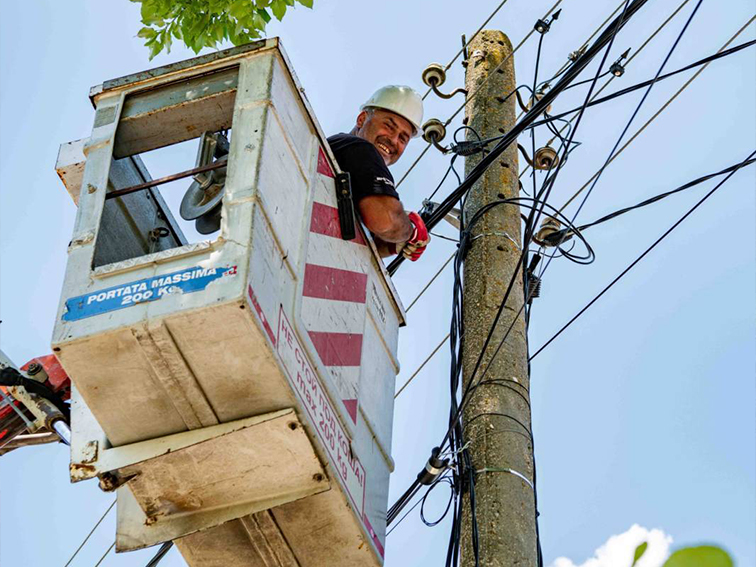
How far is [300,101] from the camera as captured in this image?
416cm

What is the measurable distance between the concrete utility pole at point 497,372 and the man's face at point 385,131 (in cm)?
38

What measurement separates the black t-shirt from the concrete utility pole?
2.19ft

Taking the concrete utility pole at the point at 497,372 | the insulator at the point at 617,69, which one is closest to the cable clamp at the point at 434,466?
the concrete utility pole at the point at 497,372

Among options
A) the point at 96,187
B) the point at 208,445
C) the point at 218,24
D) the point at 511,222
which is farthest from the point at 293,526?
the point at 218,24

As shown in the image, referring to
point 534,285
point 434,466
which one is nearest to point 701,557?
point 434,466

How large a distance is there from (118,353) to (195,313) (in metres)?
0.31

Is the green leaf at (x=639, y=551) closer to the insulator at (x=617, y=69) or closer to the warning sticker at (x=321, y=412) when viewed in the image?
the warning sticker at (x=321, y=412)

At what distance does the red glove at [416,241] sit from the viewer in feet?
16.4

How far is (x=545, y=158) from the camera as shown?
6.51m

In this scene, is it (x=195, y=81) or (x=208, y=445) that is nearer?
(x=208, y=445)

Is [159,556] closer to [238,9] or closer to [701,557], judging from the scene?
[238,9]

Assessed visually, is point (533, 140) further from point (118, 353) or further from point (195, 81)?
point (118, 353)

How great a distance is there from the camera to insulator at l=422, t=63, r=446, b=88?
6.67 metres

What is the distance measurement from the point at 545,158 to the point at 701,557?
5.46 meters
